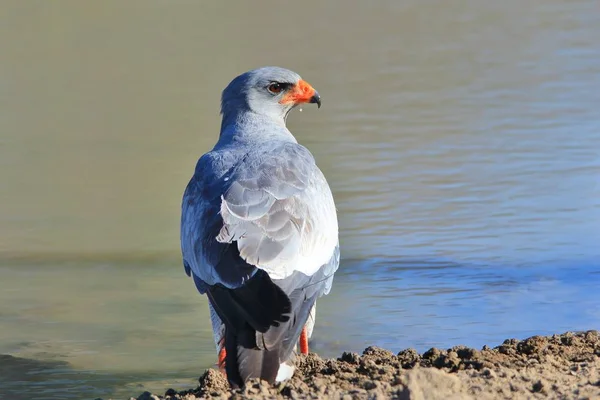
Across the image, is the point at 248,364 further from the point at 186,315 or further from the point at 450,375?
the point at 186,315

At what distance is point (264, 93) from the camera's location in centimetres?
754

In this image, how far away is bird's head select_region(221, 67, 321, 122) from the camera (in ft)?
24.6

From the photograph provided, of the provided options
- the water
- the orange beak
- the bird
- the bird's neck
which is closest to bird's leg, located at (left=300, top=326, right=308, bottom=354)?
the bird

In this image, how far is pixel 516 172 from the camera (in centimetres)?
1032

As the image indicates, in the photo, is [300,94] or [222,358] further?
[300,94]

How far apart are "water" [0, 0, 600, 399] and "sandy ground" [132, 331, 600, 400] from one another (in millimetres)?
874

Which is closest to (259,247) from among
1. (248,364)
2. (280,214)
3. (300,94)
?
(280,214)

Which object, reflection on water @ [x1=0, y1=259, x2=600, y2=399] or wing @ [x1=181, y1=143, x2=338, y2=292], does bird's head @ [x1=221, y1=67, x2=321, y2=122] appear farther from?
reflection on water @ [x1=0, y1=259, x2=600, y2=399]

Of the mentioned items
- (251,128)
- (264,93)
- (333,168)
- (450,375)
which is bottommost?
(450,375)

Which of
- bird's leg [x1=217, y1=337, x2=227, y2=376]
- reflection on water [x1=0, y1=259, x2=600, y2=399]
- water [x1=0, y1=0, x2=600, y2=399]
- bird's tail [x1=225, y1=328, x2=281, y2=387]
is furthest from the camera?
water [x1=0, y1=0, x2=600, y2=399]

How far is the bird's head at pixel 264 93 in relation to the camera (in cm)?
748

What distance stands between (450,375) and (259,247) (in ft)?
3.77

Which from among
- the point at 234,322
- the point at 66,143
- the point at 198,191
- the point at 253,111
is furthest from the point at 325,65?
the point at 234,322

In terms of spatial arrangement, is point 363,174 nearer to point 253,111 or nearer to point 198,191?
point 253,111
